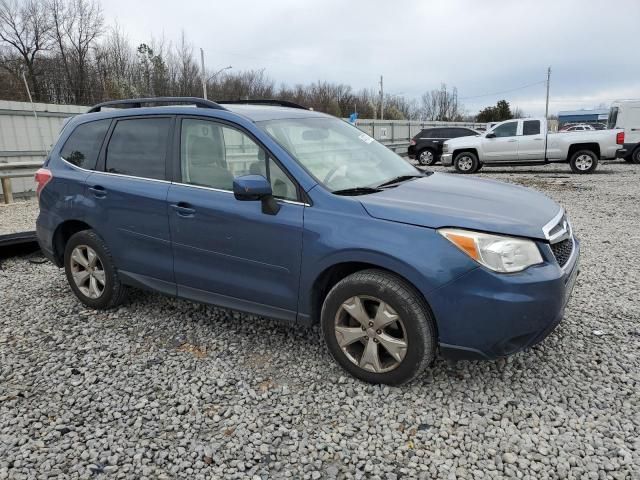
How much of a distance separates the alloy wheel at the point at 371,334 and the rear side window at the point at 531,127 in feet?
49.6

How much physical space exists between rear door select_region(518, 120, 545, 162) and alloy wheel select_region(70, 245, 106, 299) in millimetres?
14926

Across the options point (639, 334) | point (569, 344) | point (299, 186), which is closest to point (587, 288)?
point (639, 334)

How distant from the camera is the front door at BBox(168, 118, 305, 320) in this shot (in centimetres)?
314

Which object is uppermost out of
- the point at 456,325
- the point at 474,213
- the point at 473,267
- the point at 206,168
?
the point at 206,168

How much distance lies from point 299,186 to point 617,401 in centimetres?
→ 229

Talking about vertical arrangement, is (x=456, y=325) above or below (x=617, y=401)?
above

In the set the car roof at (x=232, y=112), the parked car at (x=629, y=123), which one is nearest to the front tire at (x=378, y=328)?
the car roof at (x=232, y=112)

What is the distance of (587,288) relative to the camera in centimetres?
464

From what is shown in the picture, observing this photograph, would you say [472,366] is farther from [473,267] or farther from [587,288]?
[587,288]

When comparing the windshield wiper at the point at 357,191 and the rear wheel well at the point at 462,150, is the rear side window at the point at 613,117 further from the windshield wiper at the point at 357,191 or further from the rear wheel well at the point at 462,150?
the windshield wiper at the point at 357,191

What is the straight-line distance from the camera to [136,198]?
376 cm

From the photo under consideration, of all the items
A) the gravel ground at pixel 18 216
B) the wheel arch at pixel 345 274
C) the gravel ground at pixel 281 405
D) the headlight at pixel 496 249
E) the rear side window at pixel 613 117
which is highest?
the rear side window at pixel 613 117

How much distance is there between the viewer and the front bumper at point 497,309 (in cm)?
259

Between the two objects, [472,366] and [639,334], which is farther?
[639,334]
